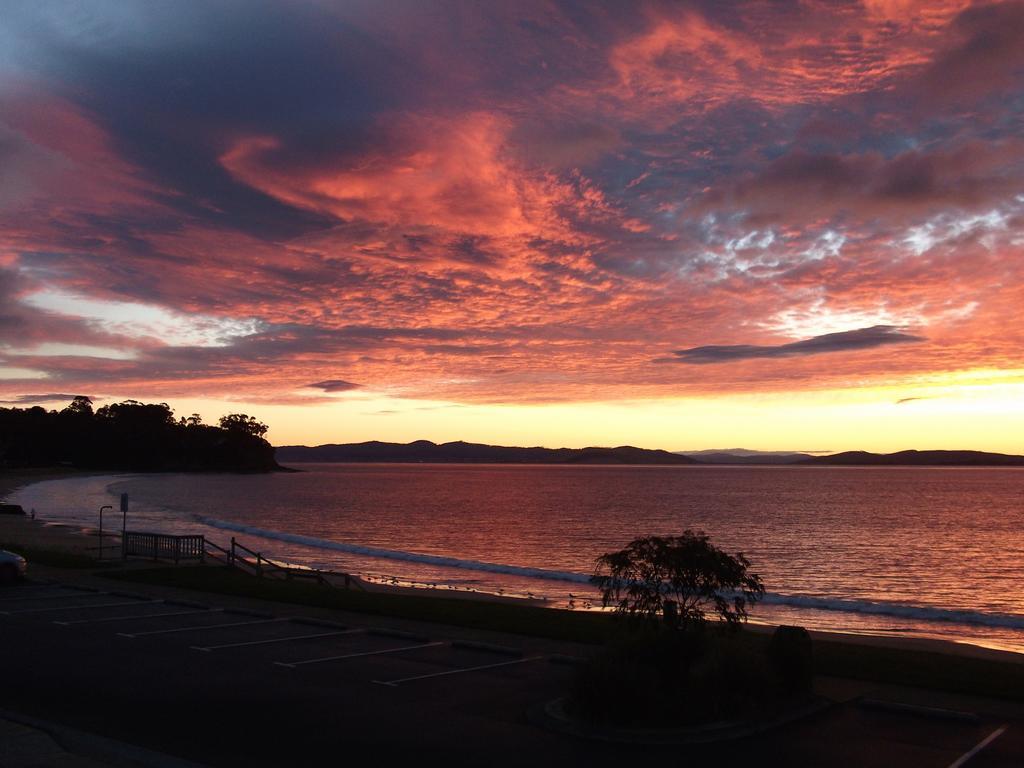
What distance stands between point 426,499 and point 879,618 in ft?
338

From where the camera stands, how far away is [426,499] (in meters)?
133

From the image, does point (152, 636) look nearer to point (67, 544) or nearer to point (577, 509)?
point (67, 544)

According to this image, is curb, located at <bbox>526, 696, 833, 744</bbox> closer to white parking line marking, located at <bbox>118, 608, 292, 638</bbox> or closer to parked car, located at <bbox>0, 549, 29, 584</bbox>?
white parking line marking, located at <bbox>118, 608, 292, 638</bbox>

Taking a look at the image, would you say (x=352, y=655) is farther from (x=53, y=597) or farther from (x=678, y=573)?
(x=53, y=597)

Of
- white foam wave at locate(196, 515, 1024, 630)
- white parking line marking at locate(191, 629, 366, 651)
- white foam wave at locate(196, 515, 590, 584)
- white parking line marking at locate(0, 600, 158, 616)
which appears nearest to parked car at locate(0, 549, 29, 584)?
white parking line marking at locate(0, 600, 158, 616)

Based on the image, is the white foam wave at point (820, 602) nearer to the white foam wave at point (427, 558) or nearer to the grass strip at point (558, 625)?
the white foam wave at point (427, 558)

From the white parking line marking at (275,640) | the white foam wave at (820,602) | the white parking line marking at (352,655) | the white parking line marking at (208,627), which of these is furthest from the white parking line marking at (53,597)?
the white foam wave at (820,602)

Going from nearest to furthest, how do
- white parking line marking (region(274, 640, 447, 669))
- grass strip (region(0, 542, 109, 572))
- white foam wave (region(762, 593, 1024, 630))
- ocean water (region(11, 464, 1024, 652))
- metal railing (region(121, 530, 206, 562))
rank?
white parking line marking (region(274, 640, 447, 669)) → grass strip (region(0, 542, 109, 572)) → white foam wave (region(762, 593, 1024, 630)) → metal railing (region(121, 530, 206, 562)) → ocean water (region(11, 464, 1024, 652))

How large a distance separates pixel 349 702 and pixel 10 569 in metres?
16.9

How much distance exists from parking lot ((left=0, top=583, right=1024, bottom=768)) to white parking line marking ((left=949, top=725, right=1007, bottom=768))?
25 mm

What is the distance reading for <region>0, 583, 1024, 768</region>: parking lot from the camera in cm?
1007

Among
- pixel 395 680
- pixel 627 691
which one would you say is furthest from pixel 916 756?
pixel 395 680

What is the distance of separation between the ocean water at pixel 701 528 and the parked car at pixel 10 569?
17.2 metres

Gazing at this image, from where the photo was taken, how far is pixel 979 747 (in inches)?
404
